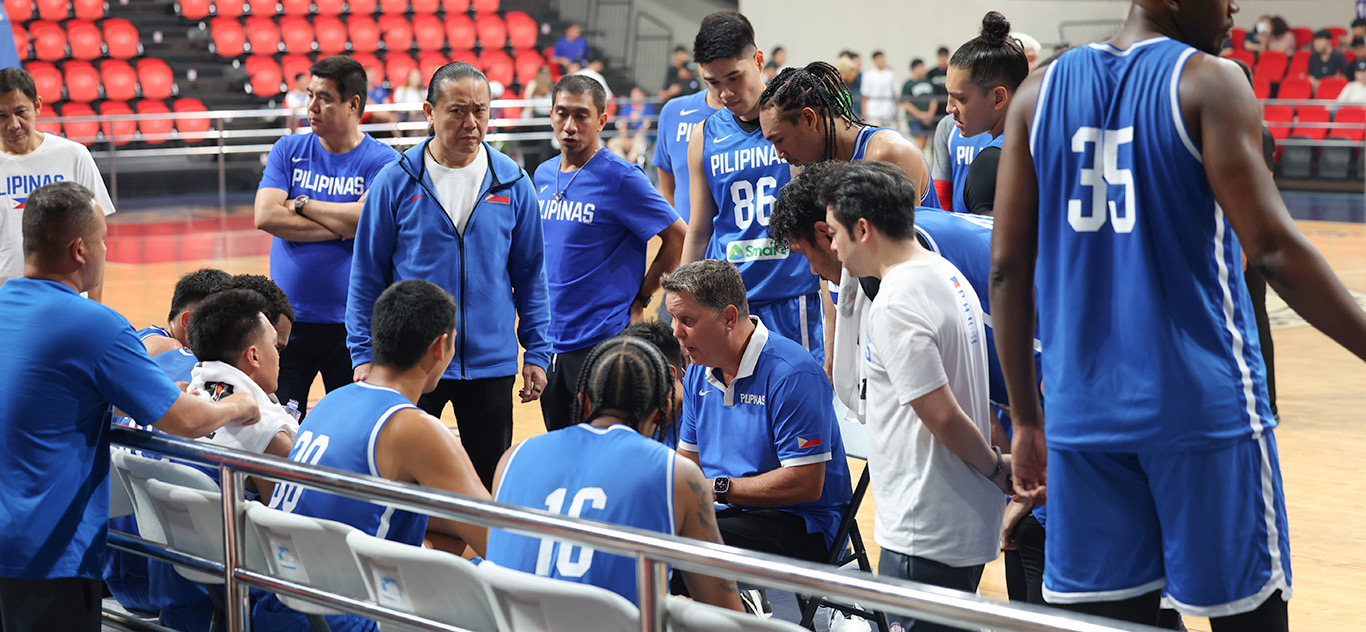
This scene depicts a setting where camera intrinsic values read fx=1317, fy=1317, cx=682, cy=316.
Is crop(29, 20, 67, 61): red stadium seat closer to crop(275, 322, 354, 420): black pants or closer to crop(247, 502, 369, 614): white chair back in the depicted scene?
crop(275, 322, 354, 420): black pants

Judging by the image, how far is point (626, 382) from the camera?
2.61m

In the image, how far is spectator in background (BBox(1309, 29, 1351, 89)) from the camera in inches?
706

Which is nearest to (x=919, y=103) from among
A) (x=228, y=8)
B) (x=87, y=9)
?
(x=228, y=8)

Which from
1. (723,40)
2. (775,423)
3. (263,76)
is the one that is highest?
(723,40)

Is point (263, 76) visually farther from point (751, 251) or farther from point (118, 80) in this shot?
point (751, 251)

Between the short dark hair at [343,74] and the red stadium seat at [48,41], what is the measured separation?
14.5m

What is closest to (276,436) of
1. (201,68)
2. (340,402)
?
(340,402)

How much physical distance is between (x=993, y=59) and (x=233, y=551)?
8.02ft

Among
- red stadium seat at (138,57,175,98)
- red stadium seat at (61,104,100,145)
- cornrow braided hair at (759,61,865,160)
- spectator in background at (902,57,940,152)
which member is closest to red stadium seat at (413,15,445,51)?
red stadium seat at (138,57,175,98)

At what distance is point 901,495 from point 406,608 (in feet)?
3.32

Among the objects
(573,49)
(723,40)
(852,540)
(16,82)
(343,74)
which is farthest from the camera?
(573,49)

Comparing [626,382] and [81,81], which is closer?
[626,382]

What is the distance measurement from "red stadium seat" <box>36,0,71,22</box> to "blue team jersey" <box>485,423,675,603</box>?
1783 cm

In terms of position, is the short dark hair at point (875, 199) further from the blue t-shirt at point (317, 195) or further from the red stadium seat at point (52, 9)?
the red stadium seat at point (52, 9)
